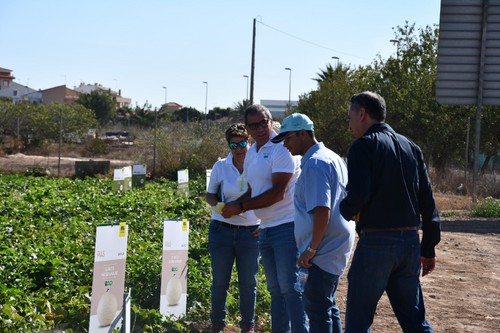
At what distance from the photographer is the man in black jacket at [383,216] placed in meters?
5.07

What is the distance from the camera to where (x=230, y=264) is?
7.12 meters

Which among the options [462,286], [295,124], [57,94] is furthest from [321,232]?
[57,94]

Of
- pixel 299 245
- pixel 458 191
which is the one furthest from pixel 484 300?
pixel 458 191

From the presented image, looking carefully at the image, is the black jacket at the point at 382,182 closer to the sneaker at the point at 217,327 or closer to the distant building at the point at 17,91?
the sneaker at the point at 217,327

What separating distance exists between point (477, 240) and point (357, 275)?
9.66 m

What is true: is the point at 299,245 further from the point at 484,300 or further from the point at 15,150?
the point at 15,150

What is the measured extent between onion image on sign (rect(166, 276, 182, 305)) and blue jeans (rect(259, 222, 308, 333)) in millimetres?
1272

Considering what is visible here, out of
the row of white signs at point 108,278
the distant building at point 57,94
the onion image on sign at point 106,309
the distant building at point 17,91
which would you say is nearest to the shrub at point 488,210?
the row of white signs at point 108,278

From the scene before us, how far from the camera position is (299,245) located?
564cm

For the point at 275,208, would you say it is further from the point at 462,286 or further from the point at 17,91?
the point at 17,91

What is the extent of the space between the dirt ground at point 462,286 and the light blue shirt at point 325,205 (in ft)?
7.37

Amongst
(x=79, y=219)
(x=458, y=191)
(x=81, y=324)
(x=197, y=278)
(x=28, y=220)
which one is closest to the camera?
(x=81, y=324)

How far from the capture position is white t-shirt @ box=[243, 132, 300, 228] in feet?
20.7

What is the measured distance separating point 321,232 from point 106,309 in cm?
188
